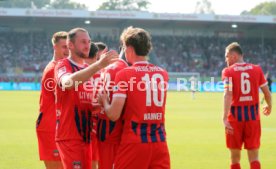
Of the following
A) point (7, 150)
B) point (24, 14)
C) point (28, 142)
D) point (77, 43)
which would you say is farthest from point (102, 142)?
point (24, 14)

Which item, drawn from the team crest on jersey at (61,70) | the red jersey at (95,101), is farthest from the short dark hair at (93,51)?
the team crest on jersey at (61,70)

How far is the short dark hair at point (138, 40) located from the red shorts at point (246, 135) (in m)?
3.66

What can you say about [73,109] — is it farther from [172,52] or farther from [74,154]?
[172,52]

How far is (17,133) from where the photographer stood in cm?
1593

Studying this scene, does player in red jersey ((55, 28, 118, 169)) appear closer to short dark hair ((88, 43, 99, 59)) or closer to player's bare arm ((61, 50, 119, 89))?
player's bare arm ((61, 50, 119, 89))

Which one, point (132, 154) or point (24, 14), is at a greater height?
point (24, 14)

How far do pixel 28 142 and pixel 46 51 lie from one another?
46.5 m

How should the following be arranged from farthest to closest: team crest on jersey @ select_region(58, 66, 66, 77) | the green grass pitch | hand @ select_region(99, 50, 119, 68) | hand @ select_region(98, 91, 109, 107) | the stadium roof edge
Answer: the stadium roof edge, the green grass pitch, team crest on jersey @ select_region(58, 66, 66, 77), hand @ select_region(98, 91, 109, 107), hand @ select_region(99, 50, 119, 68)

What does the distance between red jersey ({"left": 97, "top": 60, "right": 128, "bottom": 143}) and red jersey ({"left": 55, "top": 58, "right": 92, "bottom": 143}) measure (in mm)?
289

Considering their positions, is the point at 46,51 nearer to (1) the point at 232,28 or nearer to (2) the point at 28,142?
(1) the point at 232,28

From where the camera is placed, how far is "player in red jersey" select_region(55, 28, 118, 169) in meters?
5.92

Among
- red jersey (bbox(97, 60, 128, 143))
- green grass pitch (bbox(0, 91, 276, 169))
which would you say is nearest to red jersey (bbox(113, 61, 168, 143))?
red jersey (bbox(97, 60, 128, 143))

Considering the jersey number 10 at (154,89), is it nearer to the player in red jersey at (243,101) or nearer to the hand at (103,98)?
the hand at (103,98)

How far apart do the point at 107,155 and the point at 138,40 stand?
4.09 feet
